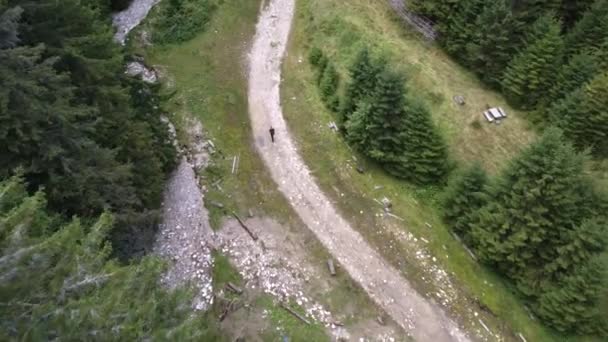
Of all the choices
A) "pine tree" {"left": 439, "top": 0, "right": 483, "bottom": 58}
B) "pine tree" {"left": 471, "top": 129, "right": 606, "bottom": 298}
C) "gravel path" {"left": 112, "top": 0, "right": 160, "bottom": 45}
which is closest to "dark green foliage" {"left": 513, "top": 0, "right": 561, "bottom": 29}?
"pine tree" {"left": 439, "top": 0, "right": 483, "bottom": 58}

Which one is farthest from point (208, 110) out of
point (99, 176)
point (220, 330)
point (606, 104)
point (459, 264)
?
point (606, 104)

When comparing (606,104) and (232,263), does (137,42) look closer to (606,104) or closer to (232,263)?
(232,263)

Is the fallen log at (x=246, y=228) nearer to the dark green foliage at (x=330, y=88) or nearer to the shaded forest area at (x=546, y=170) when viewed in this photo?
the dark green foliage at (x=330, y=88)

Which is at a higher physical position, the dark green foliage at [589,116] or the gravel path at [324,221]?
the dark green foliage at [589,116]

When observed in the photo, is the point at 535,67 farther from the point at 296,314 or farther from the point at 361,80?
the point at 296,314

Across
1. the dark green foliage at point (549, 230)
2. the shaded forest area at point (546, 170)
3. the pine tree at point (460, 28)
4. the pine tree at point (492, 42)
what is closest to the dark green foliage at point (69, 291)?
the dark green foliage at point (549, 230)

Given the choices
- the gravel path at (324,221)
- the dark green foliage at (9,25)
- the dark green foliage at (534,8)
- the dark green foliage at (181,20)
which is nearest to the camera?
the dark green foliage at (9,25)

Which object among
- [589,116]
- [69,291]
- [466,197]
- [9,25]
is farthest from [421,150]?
[69,291]

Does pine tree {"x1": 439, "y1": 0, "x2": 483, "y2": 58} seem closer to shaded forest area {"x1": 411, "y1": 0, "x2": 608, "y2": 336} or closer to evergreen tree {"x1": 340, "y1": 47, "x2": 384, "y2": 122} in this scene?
shaded forest area {"x1": 411, "y1": 0, "x2": 608, "y2": 336}
